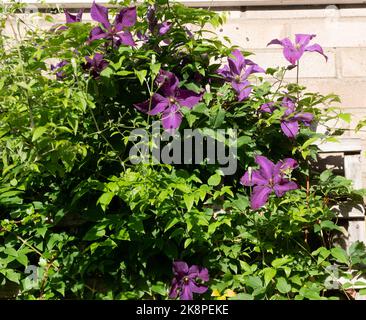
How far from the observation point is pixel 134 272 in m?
1.95

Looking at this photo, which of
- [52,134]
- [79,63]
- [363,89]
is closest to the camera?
[52,134]

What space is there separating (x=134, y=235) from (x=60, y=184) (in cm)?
37

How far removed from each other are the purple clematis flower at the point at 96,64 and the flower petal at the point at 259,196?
647 millimetres

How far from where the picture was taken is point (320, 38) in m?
2.61

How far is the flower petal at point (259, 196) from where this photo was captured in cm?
190

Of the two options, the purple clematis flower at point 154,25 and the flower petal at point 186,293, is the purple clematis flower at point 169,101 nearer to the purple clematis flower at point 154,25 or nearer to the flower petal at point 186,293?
the purple clematis flower at point 154,25

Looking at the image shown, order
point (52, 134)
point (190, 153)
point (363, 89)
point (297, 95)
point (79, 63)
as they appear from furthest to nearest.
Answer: point (363, 89)
point (297, 95)
point (190, 153)
point (79, 63)
point (52, 134)

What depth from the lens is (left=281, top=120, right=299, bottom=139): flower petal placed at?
2.08 m

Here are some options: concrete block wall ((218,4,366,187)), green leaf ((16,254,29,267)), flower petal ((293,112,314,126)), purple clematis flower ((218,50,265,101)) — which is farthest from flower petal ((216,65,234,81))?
green leaf ((16,254,29,267))

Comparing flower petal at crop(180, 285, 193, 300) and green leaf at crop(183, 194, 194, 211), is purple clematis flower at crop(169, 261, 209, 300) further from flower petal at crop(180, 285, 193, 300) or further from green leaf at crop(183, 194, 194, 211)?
green leaf at crop(183, 194, 194, 211)

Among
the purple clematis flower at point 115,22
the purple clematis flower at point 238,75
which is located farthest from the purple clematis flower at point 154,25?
the purple clematis flower at point 238,75

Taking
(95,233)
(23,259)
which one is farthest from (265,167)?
(23,259)

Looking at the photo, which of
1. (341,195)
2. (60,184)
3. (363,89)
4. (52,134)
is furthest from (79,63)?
(363,89)

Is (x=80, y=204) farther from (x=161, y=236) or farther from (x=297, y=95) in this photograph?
(x=297, y=95)
